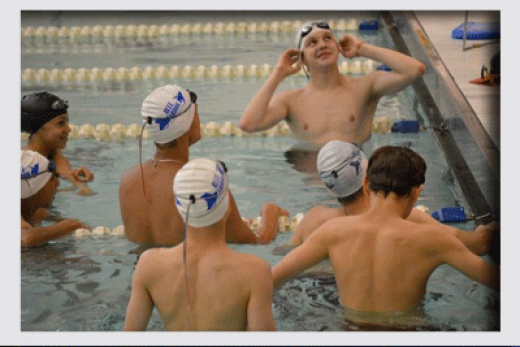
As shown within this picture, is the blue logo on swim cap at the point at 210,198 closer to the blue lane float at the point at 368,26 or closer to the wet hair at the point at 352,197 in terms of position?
the wet hair at the point at 352,197

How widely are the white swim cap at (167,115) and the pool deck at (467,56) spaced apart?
5.24 ft

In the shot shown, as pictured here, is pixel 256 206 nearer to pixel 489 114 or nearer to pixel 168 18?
pixel 489 114

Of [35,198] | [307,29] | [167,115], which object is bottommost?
[35,198]

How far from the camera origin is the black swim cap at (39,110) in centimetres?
504

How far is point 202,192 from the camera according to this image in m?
3.13

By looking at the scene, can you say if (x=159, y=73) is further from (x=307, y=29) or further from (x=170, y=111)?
(x=170, y=111)

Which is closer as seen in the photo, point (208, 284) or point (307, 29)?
point (208, 284)

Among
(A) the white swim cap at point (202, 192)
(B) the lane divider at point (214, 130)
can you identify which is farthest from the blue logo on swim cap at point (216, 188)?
(B) the lane divider at point (214, 130)

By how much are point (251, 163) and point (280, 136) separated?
52 centimetres

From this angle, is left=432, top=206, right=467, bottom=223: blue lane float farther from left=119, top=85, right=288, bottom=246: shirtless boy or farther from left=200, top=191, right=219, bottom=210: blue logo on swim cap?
left=200, top=191, right=219, bottom=210: blue logo on swim cap

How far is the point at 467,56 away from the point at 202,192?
473cm

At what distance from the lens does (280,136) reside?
635 centimetres

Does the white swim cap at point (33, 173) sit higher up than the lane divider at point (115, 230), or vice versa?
the white swim cap at point (33, 173)

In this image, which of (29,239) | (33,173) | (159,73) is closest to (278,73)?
(33,173)
